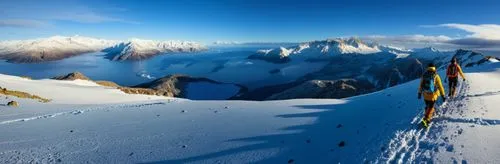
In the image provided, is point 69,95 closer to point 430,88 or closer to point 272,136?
point 272,136

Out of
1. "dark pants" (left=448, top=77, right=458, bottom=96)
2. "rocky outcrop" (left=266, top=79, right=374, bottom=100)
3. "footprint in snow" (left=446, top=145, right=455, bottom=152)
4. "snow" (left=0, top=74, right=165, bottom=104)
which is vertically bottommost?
"rocky outcrop" (left=266, top=79, right=374, bottom=100)

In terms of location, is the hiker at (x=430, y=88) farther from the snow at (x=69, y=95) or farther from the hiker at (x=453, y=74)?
the snow at (x=69, y=95)

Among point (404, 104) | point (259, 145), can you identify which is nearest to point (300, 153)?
point (259, 145)

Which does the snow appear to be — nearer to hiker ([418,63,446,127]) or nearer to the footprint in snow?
hiker ([418,63,446,127])

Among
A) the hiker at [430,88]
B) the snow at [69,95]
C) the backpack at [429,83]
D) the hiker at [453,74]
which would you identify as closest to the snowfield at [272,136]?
the hiker at [430,88]

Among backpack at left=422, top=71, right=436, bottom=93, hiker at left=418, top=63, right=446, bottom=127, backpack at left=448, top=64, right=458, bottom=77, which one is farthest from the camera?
backpack at left=448, top=64, right=458, bottom=77

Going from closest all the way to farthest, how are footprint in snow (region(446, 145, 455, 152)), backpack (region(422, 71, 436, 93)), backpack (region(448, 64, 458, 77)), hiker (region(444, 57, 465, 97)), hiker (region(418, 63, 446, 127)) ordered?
footprint in snow (region(446, 145, 455, 152)), hiker (region(418, 63, 446, 127)), backpack (region(422, 71, 436, 93)), hiker (region(444, 57, 465, 97)), backpack (region(448, 64, 458, 77))

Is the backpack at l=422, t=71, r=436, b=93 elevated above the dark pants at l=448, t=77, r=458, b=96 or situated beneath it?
elevated above

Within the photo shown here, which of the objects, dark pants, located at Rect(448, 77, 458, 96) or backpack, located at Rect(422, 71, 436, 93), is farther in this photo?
dark pants, located at Rect(448, 77, 458, 96)

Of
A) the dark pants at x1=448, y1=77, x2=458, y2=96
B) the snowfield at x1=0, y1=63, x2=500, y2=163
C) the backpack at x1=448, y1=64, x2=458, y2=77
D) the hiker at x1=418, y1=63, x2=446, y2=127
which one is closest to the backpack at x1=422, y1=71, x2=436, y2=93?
the hiker at x1=418, y1=63, x2=446, y2=127
